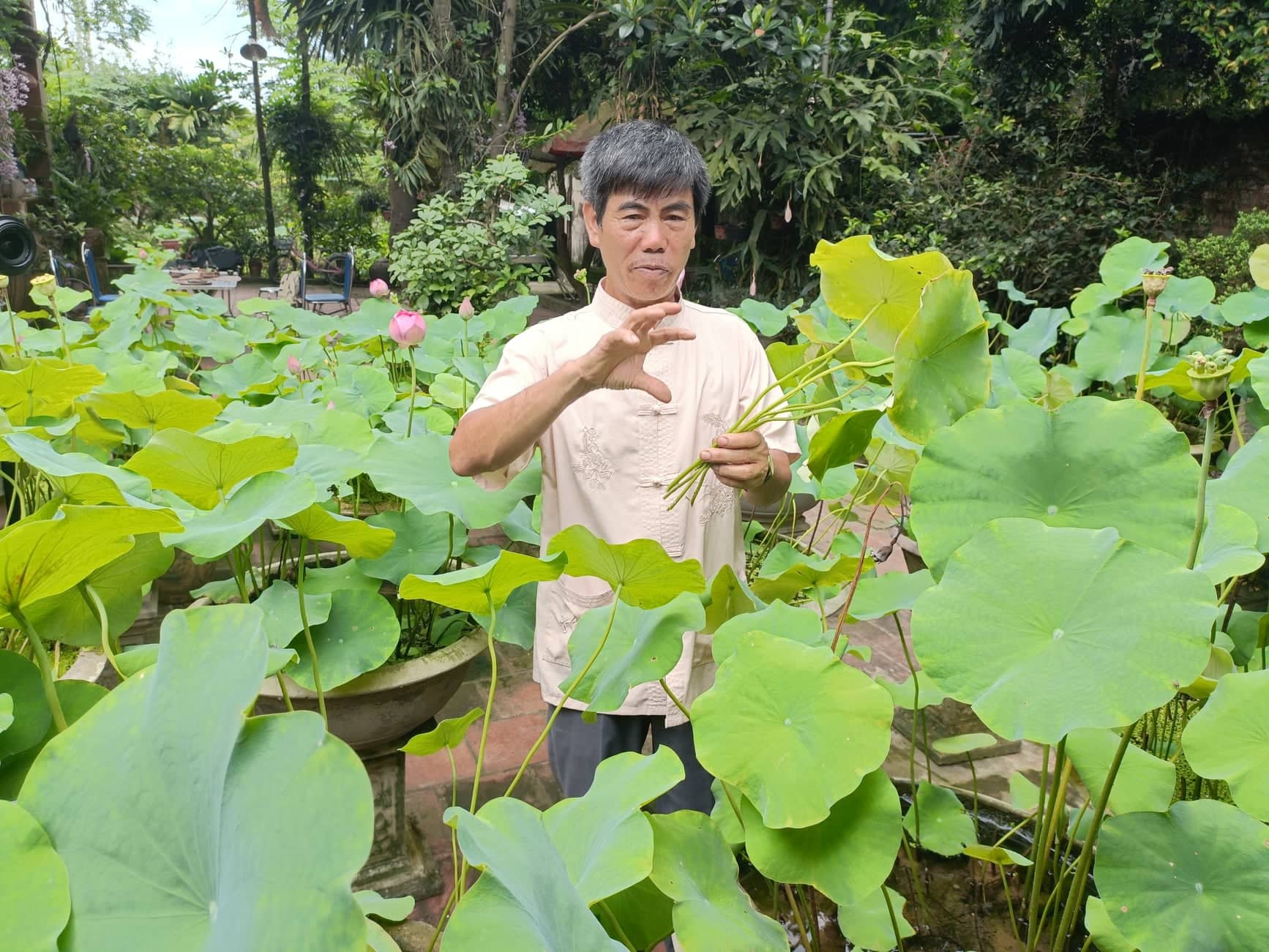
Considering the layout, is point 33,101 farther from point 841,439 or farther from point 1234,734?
point 1234,734

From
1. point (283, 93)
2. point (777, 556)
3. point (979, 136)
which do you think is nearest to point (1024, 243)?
point (979, 136)

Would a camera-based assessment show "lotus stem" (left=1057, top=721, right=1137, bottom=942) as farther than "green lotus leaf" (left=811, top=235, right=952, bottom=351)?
No

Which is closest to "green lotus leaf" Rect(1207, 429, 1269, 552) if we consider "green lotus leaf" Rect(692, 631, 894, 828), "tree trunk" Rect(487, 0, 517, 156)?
"green lotus leaf" Rect(692, 631, 894, 828)

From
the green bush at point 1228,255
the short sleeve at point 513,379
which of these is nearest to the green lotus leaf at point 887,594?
the short sleeve at point 513,379

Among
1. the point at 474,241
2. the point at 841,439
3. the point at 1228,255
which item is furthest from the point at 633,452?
the point at 474,241

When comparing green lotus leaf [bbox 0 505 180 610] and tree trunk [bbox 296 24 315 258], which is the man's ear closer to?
green lotus leaf [bbox 0 505 180 610]

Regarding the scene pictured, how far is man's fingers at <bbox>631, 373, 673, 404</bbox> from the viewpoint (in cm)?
94

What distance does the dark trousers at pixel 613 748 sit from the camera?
1.23 metres

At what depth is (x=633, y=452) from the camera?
1192mm

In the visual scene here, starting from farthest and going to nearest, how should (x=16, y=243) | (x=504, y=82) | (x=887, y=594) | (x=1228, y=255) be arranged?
1. (x=504, y=82)
2. (x=1228, y=255)
3. (x=16, y=243)
4. (x=887, y=594)

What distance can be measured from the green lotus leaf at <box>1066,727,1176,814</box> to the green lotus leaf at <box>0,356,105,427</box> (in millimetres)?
1198

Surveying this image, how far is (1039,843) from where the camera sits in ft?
2.16

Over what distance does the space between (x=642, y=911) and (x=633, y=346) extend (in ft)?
1.62

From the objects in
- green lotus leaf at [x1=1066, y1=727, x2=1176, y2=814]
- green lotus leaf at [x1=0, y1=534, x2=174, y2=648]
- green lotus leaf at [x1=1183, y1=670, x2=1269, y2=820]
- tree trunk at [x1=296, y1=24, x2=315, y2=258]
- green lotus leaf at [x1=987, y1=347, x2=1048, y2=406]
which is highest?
green lotus leaf at [x1=1183, y1=670, x2=1269, y2=820]
